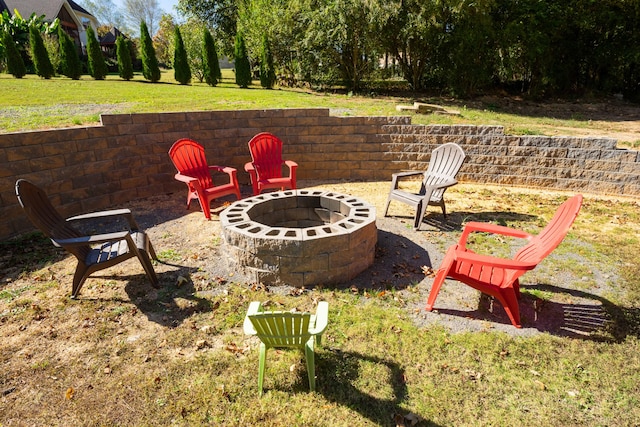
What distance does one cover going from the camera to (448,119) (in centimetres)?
902

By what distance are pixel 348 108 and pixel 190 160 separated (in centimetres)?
573

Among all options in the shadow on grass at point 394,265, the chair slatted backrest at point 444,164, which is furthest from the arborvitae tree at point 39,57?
the shadow on grass at point 394,265

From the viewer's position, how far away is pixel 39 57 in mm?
15836

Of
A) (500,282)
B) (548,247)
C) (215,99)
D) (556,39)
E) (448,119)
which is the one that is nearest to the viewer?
(548,247)

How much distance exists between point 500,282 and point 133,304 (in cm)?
345

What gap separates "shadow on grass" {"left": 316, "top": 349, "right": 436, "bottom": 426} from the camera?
2.49m

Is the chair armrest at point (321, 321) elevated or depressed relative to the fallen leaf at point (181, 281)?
elevated

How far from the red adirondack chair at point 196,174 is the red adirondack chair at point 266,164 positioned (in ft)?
1.22

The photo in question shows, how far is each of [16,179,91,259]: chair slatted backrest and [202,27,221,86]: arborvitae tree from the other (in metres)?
13.9

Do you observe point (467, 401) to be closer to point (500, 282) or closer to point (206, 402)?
point (500, 282)

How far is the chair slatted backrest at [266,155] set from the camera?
655cm

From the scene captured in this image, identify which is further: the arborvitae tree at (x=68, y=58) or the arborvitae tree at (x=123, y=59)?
the arborvitae tree at (x=123, y=59)

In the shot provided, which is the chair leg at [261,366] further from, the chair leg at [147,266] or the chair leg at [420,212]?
the chair leg at [420,212]

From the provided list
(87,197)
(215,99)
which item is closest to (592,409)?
(87,197)
